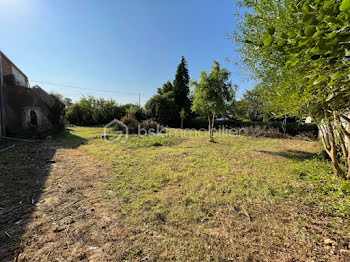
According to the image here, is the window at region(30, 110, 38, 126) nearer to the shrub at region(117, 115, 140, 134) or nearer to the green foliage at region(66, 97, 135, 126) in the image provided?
the shrub at region(117, 115, 140, 134)

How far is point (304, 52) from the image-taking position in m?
1.36

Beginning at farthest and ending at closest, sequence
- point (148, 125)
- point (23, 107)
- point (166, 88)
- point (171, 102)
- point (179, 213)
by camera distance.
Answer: point (166, 88), point (171, 102), point (148, 125), point (23, 107), point (179, 213)

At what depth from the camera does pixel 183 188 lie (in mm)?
3016

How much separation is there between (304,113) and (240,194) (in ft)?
6.97

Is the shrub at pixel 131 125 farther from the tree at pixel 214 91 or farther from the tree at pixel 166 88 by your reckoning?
the tree at pixel 166 88

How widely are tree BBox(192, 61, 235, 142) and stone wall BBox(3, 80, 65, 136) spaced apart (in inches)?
338

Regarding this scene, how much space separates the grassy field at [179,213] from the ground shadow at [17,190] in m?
0.02

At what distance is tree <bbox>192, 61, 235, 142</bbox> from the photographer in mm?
7293

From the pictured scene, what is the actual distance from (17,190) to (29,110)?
767 centimetres

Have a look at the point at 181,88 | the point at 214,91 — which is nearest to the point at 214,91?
the point at 214,91

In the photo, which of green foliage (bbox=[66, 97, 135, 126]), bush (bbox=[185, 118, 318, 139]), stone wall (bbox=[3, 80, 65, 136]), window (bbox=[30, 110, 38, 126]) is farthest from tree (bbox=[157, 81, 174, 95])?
window (bbox=[30, 110, 38, 126])

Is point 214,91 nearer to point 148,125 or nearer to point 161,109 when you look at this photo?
point 148,125

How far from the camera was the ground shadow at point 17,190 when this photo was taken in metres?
1.72

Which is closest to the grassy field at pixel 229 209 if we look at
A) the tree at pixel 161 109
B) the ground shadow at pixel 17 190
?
the ground shadow at pixel 17 190
